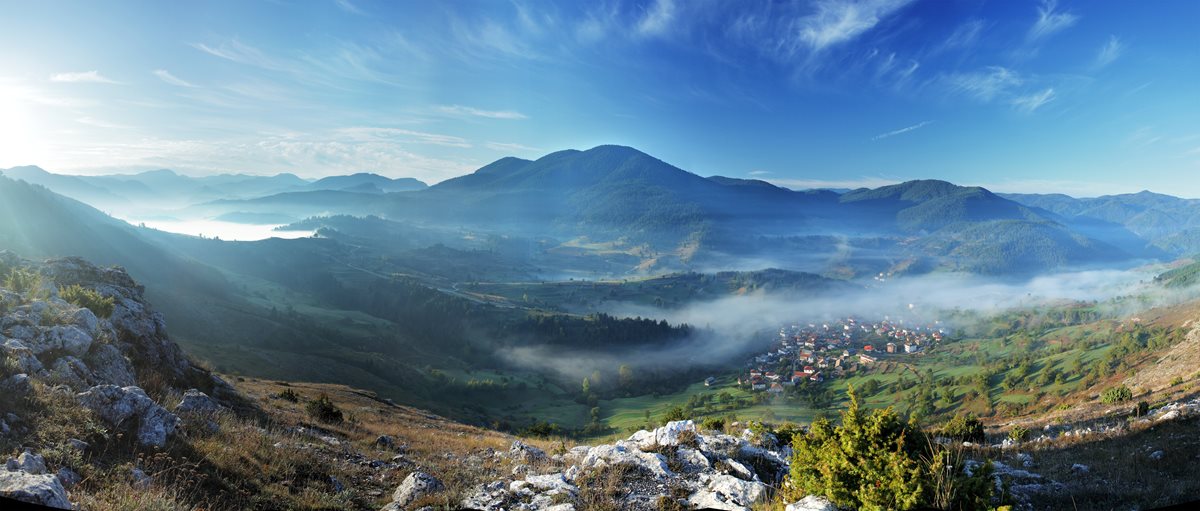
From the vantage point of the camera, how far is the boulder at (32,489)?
5.14m

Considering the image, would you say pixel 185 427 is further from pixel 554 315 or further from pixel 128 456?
pixel 554 315

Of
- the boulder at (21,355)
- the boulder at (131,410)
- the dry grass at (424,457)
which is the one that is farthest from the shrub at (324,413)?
the boulder at (131,410)

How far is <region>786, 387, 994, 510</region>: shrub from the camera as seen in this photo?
5.76 meters

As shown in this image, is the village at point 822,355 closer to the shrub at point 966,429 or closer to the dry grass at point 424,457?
the shrub at point 966,429

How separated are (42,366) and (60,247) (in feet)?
553

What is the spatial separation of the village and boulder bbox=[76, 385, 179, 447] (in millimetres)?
129956

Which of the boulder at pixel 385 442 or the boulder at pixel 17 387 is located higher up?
the boulder at pixel 17 387

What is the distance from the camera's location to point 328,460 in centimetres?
1220

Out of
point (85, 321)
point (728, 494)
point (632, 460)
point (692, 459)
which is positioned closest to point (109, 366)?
point (85, 321)

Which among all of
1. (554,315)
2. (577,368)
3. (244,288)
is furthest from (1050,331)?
(244,288)

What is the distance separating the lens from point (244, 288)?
177875mm

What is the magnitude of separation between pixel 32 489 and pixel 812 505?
974 centimetres

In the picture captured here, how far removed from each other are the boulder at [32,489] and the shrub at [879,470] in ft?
31.0

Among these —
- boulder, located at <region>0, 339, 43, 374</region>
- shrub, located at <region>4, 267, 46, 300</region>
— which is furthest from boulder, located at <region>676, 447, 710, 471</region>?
shrub, located at <region>4, 267, 46, 300</region>
